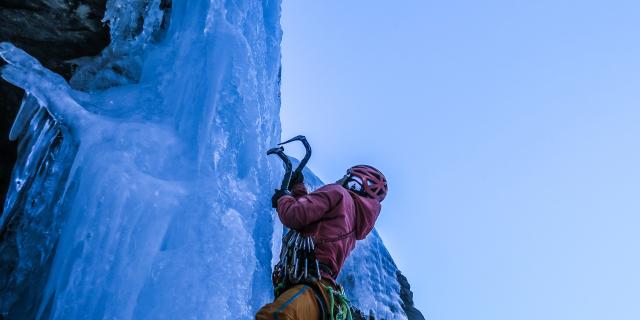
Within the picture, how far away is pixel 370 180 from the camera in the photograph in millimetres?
3635

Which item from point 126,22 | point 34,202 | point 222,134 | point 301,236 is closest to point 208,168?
point 222,134

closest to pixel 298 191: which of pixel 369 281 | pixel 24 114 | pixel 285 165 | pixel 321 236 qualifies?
pixel 285 165

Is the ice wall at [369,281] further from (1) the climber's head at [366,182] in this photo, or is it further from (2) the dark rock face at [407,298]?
(1) the climber's head at [366,182]

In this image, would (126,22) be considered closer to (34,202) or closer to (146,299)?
(34,202)

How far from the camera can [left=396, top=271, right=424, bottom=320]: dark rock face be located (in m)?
7.82

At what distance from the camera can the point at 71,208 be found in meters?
3.40

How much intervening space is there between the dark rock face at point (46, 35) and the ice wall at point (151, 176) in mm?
274

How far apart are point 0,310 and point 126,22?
2.57 m

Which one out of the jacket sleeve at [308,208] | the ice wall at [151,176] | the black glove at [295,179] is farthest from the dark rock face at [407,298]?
the jacket sleeve at [308,208]

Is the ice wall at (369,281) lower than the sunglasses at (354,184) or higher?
lower

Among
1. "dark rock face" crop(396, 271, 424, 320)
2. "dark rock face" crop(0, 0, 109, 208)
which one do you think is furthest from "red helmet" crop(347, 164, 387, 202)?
"dark rock face" crop(396, 271, 424, 320)

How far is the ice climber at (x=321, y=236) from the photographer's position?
9.64 ft

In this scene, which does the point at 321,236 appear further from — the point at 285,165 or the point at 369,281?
the point at 369,281

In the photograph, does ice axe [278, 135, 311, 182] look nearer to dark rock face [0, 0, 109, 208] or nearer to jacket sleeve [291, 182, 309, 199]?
jacket sleeve [291, 182, 309, 199]
